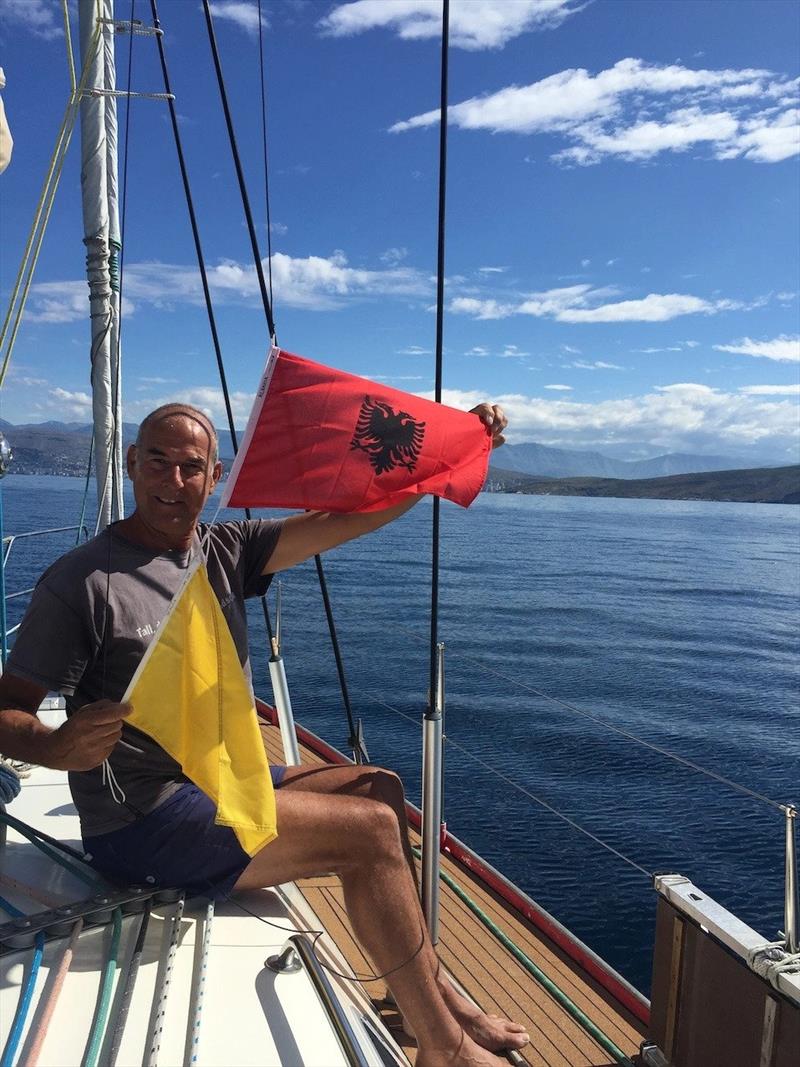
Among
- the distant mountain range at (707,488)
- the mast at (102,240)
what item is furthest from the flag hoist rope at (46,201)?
the distant mountain range at (707,488)

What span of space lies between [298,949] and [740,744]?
39.4ft

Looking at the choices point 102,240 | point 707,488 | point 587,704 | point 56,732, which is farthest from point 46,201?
point 707,488

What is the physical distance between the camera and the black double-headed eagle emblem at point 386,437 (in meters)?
2.81

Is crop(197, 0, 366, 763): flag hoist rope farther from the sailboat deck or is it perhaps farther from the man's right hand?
the man's right hand

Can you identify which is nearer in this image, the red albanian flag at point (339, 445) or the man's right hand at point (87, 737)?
the man's right hand at point (87, 737)

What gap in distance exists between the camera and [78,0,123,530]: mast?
14.4 feet

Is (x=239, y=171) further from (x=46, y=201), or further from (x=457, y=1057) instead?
(x=457, y=1057)

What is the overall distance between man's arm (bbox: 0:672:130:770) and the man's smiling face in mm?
535

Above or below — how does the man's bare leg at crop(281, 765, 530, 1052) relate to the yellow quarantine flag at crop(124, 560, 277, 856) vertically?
below

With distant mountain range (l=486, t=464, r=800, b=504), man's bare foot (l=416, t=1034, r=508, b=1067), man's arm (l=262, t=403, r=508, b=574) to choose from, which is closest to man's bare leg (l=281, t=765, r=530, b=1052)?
man's bare foot (l=416, t=1034, r=508, b=1067)

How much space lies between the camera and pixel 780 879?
27.1 ft

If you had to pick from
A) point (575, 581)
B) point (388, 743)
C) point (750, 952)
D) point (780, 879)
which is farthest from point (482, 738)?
point (575, 581)

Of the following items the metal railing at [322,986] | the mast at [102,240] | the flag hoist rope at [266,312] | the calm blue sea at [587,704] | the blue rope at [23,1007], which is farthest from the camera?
the calm blue sea at [587,704]

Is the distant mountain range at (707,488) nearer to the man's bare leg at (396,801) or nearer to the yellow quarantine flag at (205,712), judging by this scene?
the man's bare leg at (396,801)
